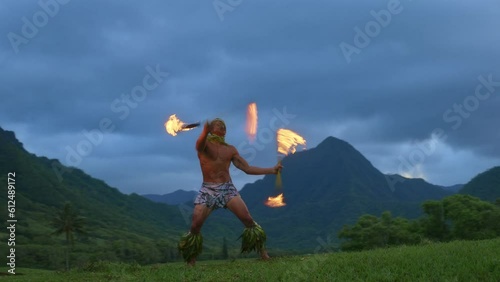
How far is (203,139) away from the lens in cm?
1230

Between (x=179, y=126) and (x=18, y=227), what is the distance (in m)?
156

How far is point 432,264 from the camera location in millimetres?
9000

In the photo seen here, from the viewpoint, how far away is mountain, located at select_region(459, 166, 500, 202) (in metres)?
177

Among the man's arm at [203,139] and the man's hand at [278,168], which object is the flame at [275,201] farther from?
the man's arm at [203,139]

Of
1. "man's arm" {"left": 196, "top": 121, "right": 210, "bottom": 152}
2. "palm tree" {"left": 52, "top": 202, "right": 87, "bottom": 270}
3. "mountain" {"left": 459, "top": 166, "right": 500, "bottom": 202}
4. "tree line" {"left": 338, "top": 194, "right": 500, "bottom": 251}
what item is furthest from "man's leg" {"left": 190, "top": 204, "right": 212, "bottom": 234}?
"mountain" {"left": 459, "top": 166, "right": 500, "bottom": 202}

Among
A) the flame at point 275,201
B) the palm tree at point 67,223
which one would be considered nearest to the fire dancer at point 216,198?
the flame at point 275,201

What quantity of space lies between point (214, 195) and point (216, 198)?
0.31 ft

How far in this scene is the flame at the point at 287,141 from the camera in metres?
12.3

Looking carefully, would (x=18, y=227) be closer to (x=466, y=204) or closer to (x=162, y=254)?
(x=162, y=254)

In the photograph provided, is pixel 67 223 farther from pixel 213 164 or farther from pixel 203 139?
pixel 203 139

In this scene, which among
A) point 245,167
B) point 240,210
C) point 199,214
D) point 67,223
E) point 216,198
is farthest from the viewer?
point 67,223

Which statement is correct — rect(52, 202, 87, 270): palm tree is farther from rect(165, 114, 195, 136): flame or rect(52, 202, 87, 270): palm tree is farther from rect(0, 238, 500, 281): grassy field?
rect(0, 238, 500, 281): grassy field

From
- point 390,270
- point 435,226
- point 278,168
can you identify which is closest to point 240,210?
point 278,168

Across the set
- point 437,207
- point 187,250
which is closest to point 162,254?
point 437,207
